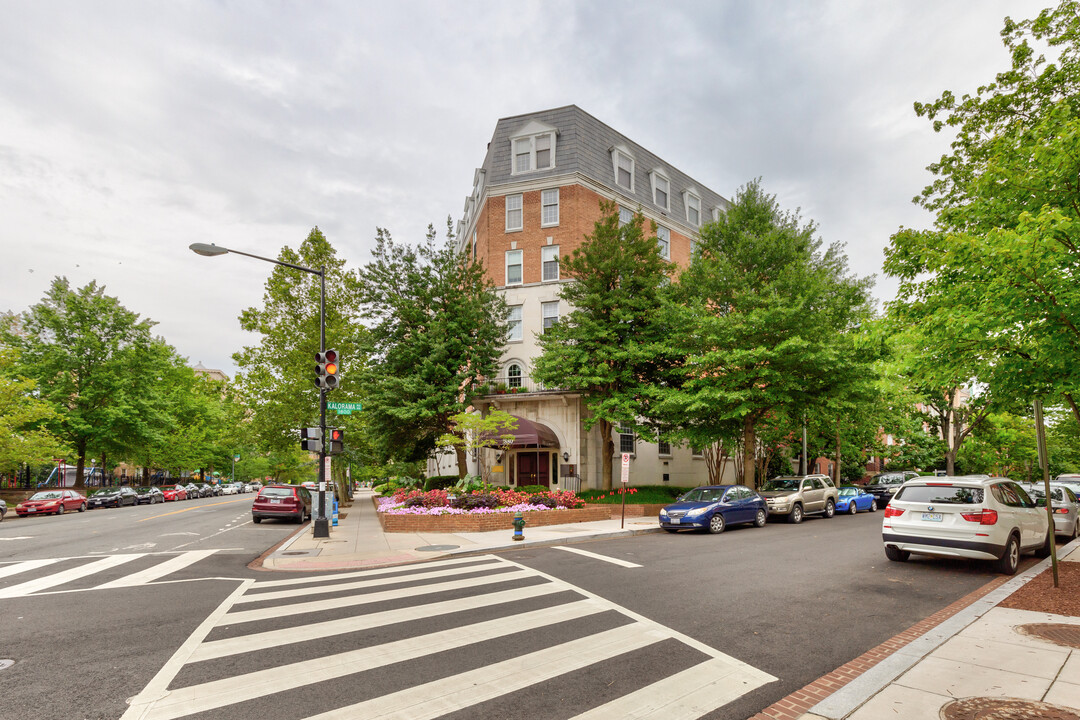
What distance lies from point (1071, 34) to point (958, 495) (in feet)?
33.2

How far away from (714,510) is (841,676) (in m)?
12.3

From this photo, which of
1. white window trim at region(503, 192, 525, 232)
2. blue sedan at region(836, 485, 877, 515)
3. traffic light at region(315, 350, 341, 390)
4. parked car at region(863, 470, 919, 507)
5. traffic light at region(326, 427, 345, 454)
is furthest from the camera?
white window trim at region(503, 192, 525, 232)

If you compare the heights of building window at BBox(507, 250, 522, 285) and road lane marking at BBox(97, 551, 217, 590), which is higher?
building window at BBox(507, 250, 522, 285)

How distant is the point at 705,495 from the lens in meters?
17.9

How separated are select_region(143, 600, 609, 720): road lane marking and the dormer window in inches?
1134

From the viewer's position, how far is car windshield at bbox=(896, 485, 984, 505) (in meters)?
10.0

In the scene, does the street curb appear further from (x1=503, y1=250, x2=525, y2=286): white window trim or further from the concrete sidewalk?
(x1=503, y1=250, x2=525, y2=286): white window trim

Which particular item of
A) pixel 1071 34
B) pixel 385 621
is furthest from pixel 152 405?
pixel 1071 34

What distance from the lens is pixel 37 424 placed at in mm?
33375

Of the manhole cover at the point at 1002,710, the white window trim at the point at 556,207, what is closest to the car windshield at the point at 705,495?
the manhole cover at the point at 1002,710

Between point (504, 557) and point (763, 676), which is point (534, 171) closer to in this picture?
point (504, 557)

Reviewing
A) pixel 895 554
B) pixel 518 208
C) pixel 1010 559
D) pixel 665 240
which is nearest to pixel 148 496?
pixel 518 208

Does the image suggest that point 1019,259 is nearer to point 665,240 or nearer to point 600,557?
point 600,557

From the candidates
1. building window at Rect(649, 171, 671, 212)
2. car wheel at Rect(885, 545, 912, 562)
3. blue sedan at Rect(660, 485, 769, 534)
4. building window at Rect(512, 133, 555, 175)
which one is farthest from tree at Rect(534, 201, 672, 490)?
car wheel at Rect(885, 545, 912, 562)
